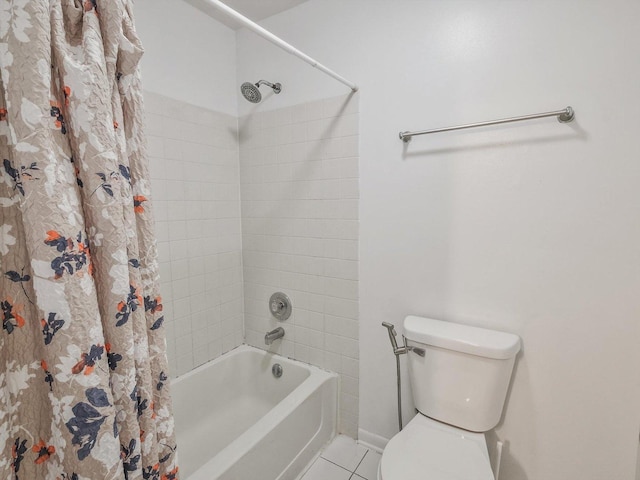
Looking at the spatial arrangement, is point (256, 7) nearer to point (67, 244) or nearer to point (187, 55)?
point (187, 55)

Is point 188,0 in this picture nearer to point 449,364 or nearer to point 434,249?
point 434,249

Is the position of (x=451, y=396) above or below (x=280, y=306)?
below

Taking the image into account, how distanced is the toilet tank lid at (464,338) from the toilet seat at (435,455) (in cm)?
34

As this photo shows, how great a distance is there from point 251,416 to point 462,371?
4.35 ft

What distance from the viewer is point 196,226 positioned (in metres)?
1.79

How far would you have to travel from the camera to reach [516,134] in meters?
1.21

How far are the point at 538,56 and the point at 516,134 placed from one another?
0.28 metres

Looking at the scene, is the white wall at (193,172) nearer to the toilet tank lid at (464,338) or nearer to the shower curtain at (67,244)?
the shower curtain at (67,244)

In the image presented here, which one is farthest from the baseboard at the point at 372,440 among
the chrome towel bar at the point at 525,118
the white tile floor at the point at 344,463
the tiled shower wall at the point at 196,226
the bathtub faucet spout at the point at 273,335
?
the chrome towel bar at the point at 525,118

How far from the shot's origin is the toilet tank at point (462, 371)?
3.93ft

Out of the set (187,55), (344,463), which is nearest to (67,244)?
(187,55)

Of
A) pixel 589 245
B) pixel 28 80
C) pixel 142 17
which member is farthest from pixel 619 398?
pixel 142 17

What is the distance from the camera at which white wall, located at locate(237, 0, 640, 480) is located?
1.09 meters

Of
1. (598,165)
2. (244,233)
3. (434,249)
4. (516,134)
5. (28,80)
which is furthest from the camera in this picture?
(244,233)
